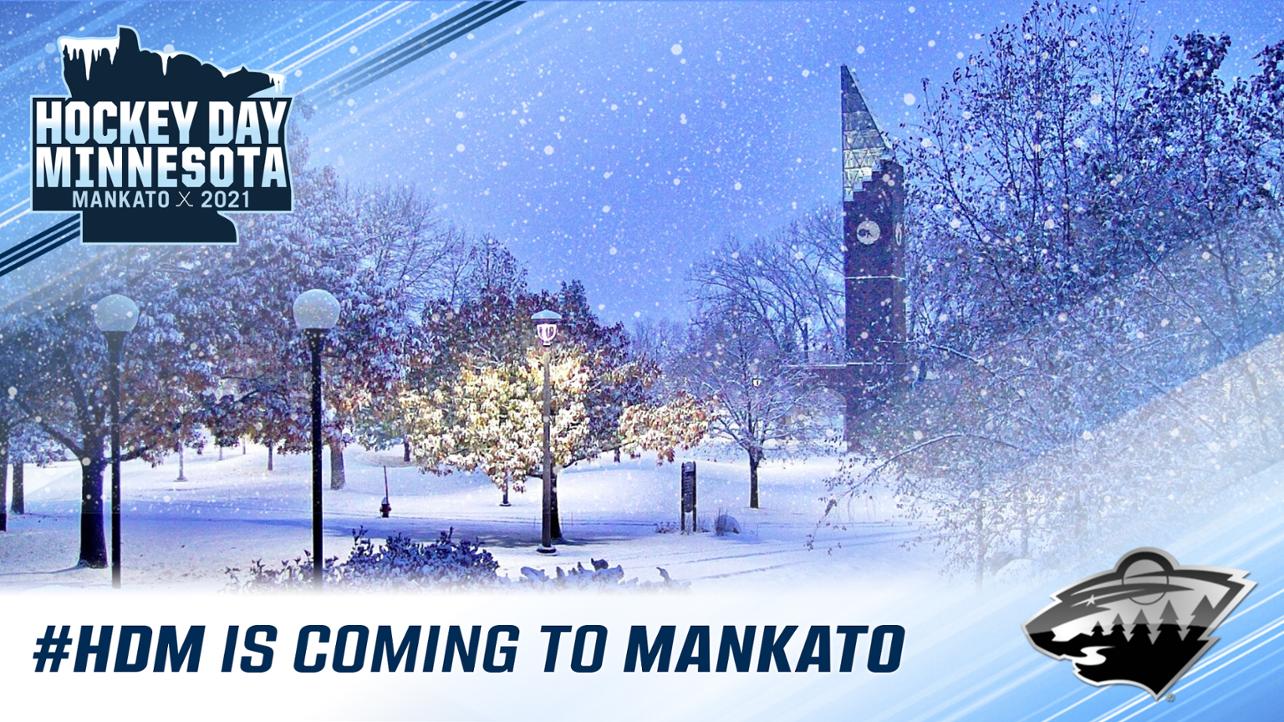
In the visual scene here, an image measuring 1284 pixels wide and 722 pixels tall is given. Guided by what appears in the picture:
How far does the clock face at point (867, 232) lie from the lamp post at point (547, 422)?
8.14ft

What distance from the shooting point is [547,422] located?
7305 mm

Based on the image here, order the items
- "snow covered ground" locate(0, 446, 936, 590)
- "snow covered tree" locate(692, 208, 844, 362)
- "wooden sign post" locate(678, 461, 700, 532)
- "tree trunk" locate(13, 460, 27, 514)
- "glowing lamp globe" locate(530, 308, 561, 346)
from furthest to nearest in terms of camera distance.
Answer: "wooden sign post" locate(678, 461, 700, 532), "snow covered tree" locate(692, 208, 844, 362), "glowing lamp globe" locate(530, 308, 561, 346), "tree trunk" locate(13, 460, 27, 514), "snow covered ground" locate(0, 446, 936, 590)

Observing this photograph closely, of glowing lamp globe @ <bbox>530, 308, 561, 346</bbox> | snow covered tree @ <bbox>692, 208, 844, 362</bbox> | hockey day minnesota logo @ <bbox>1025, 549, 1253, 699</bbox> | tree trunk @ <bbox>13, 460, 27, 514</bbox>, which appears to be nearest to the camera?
hockey day minnesota logo @ <bbox>1025, 549, 1253, 699</bbox>

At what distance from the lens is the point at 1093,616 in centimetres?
563

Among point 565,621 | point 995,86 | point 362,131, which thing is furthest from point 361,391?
point 995,86

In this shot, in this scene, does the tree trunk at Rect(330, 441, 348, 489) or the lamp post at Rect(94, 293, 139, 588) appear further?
the tree trunk at Rect(330, 441, 348, 489)

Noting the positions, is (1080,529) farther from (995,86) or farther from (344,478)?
(344,478)

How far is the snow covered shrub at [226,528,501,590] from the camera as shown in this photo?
6277 millimetres

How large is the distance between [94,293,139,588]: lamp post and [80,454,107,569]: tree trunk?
0.19 metres

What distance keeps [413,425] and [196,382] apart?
1.71 m

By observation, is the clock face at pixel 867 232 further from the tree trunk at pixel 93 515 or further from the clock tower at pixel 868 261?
the tree trunk at pixel 93 515

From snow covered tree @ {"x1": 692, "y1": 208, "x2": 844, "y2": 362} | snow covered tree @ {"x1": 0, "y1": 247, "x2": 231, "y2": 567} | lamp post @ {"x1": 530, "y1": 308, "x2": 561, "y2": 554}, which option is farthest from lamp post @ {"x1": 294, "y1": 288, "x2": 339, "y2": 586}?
snow covered tree @ {"x1": 692, "y1": 208, "x2": 844, "y2": 362}

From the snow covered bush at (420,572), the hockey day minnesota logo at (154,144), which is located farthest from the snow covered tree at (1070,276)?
the hockey day minnesota logo at (154,144)

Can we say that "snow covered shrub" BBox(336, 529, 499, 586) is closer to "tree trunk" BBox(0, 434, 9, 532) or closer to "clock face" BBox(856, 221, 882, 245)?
"tree trunk" BBox(0, 434, 9, 532)
